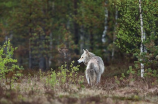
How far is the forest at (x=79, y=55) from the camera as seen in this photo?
900 cm

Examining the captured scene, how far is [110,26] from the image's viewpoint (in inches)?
982

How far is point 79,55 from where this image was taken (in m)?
24.2

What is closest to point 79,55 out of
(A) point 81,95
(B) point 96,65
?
(B) point 96,65

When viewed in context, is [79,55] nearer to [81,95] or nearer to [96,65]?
[96,65]

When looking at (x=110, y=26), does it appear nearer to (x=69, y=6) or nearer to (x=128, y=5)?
(x=69, y=6)

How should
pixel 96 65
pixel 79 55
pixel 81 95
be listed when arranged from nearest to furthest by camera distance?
pixel 81 95, pixel 96 65, pixel 79 55

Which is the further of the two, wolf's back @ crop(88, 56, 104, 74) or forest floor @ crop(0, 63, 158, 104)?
wolf's back @ crop(88, 56, 104, 74)

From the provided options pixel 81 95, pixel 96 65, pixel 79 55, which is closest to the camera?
pixel 81 95

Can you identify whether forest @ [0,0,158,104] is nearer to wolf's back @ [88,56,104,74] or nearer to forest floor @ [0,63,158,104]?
forest floor @ [0,63,158,104]

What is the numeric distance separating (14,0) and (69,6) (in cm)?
592


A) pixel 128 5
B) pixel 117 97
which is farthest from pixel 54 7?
pixel 117 97

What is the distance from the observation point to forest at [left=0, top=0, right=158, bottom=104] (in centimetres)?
900

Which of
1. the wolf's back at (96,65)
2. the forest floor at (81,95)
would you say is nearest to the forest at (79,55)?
the forest floor at (81,95)

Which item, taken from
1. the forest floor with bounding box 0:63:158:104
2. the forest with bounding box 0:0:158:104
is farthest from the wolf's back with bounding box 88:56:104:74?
the forest floor with bounding box 0:63:158:104
